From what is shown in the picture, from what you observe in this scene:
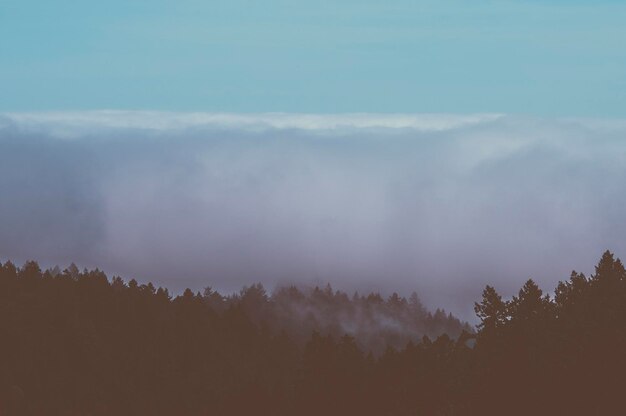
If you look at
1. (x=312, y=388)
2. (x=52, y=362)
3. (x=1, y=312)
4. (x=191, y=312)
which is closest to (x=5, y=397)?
(x=52, y=362)

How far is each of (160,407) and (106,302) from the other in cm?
3475

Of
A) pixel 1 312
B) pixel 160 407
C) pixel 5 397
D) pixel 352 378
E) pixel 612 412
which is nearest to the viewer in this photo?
pixel 612 412

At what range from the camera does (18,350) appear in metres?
138

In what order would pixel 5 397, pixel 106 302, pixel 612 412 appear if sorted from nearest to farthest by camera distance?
pixel 612 412, pixel 5 397, pixel 106 302

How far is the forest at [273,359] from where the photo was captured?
82.7 m

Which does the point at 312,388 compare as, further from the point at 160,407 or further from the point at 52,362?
the point at 52,362

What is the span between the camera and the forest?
8269cm

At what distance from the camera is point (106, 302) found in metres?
163

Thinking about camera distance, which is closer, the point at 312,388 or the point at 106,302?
the point at 312,388

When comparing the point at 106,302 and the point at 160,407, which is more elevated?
the point at 106,302

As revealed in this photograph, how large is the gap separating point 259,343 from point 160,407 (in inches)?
1426

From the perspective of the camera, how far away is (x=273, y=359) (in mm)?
162625

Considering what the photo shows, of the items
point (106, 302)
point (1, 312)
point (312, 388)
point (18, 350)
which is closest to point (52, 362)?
point (18, 350)

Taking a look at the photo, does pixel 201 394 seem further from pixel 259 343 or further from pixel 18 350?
pixel 259 343
